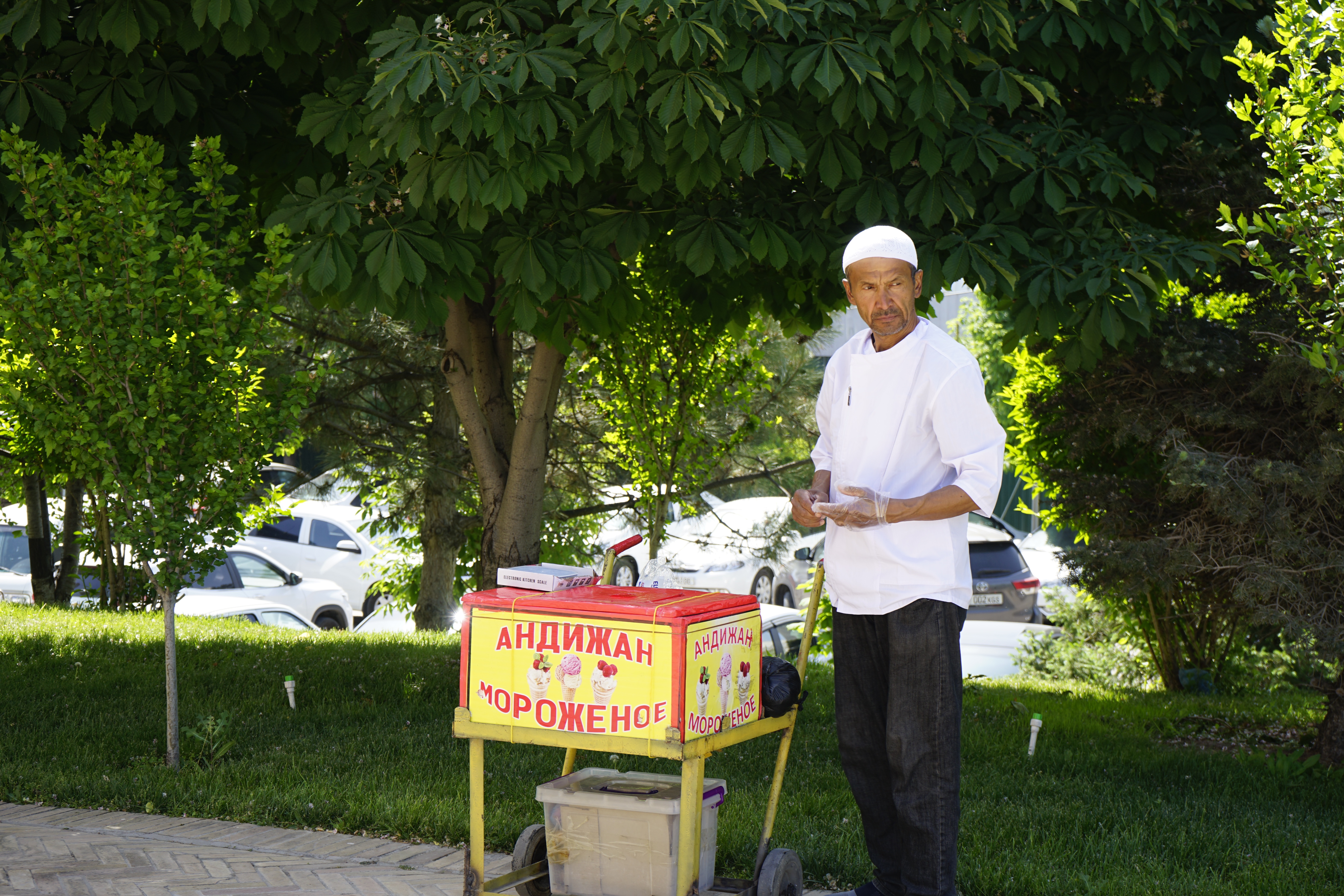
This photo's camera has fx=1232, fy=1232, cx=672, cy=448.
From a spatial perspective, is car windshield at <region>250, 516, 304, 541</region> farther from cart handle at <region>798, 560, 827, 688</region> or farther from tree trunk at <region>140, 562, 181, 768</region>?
cart handle at <region>798, 560, 827, 688</region>

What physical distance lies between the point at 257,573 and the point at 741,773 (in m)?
11.7

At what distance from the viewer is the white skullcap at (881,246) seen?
3451mm

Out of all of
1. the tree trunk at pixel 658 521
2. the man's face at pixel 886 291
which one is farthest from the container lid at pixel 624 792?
the tree trunk at pixel 658 521

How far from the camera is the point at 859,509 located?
3.31m

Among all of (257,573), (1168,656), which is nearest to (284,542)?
(257,573)

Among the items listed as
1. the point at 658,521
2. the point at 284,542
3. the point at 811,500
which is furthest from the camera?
the point at 284,542

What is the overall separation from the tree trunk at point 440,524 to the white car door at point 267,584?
3194 mm

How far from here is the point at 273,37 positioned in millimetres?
5477

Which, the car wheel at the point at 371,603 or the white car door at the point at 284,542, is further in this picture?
the white car door at the point at 284,542

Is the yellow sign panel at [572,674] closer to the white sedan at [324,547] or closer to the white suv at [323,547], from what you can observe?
the white sedan at [324,547]

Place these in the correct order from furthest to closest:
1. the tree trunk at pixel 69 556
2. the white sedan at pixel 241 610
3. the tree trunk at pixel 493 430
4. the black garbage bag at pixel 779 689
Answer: the white sedan at pixel 241 610, the tree trunk at pixel 69 556, the tree trunk at pixel 493 430, the black garbage bag at pixel 779 689

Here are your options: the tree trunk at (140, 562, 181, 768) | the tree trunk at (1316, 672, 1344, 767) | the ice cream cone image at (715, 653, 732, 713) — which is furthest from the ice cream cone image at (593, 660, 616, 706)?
the tree trunk at (1316, 672, 1344, 767)

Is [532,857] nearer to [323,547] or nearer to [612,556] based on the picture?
[612,556]

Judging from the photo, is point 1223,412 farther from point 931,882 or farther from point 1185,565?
point 931,882
